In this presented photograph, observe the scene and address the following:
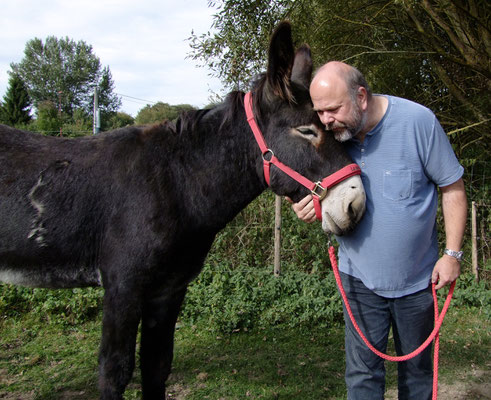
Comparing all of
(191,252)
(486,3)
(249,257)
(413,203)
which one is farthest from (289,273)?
(486,3)

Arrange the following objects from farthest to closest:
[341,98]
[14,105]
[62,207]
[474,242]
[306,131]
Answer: [14,105], [474,242], [62,207], [306,131], [341,98]

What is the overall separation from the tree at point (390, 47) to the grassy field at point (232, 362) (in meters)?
2.80

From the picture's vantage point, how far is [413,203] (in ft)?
6.46

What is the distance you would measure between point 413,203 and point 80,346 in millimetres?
3740

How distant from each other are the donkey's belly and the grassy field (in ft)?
4.54

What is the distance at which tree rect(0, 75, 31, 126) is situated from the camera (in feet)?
133

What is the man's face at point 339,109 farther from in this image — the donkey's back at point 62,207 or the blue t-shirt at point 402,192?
the donkey's back at point 62,207

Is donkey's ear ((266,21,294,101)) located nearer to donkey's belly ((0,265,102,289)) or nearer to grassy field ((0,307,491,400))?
donkey's belly ((0,265,102,289))

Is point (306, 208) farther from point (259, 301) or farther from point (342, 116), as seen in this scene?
point (259, 301)

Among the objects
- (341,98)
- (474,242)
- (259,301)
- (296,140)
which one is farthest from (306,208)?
(474,242)

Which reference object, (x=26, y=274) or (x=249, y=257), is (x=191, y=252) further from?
(x=249, y=257)

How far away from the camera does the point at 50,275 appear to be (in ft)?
7.77

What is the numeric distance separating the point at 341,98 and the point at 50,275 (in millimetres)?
1950

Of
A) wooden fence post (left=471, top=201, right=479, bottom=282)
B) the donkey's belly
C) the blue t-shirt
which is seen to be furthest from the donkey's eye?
wooden fence post (left=471, top=201, right=479, bottom=282)
